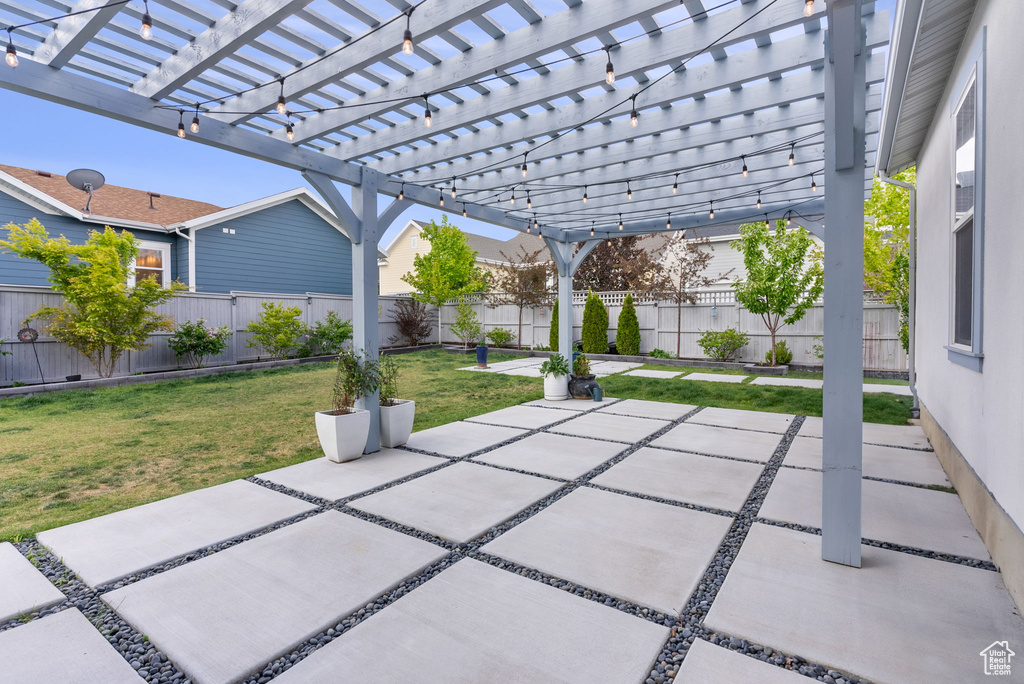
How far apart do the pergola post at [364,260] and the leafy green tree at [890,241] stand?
7.08m

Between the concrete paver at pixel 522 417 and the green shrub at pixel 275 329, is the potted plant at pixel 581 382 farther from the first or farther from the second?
the green shrub at pixel 275 329

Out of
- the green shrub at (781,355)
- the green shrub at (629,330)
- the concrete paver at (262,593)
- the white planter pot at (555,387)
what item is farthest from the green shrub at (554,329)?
the concrete paver at (262,593)

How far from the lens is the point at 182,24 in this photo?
292 cm

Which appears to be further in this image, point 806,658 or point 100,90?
point 100,90

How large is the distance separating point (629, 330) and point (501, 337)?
12.8ft

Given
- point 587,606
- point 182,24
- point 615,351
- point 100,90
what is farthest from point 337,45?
point 615,351

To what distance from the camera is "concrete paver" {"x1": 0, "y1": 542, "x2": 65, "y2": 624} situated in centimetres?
203

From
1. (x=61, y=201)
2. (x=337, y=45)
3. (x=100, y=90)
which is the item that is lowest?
(x=100, y=90)

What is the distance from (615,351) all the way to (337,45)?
10467mm

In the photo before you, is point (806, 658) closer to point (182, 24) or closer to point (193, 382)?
point (182, 24)

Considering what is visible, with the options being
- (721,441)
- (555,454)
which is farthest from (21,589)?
(721,441)

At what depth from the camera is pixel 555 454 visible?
4.35 meters

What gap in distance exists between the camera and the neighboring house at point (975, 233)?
210 centimetres

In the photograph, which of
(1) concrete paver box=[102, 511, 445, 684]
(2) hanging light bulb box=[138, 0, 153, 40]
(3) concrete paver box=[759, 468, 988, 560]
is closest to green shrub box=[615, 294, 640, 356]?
(3) concrete paver box=[759, 468, 988, 560]
